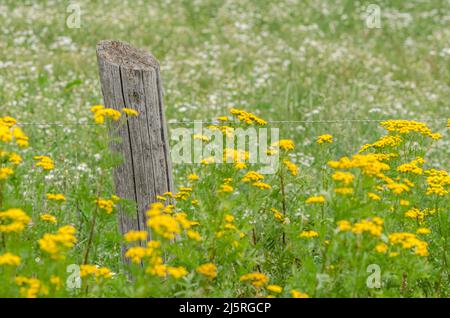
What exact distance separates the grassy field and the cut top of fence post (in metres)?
0.45

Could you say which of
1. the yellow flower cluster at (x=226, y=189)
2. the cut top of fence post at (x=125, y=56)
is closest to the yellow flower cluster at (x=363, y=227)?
the yellow flower cluster at (x=226, y=189)

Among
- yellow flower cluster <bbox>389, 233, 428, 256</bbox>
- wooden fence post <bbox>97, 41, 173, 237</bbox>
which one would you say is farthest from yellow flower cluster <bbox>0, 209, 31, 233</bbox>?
yellow flower cluster <bbox>389, 233, 428, 256</bbox>

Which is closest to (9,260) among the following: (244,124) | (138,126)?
(138,126)

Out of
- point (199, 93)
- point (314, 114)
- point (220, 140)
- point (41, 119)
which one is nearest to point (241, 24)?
point (199, 93)

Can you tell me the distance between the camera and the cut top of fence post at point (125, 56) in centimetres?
468

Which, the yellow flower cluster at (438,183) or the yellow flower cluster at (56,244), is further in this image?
the yellow flower cluster at (438,183)

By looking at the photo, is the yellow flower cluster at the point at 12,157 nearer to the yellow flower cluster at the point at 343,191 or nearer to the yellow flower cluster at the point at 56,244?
the yellow flower cluster at the point at 56,244

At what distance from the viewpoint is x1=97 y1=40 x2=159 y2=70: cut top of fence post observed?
468 cm

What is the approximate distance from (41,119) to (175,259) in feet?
14.2

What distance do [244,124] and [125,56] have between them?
2.68ft

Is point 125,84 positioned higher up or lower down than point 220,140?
higher up

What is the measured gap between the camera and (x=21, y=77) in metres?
9.22

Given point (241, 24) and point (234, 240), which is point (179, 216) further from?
point (241, 24)

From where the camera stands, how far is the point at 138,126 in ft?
15.3
